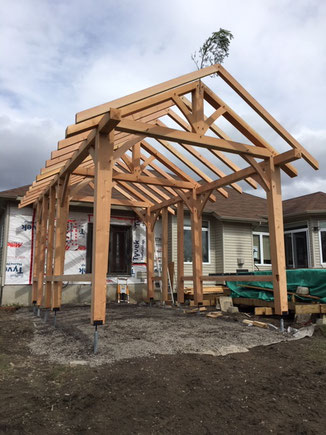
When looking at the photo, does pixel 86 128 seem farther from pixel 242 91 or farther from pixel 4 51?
pixel 4 51

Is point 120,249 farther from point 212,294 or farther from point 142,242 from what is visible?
point 212,294

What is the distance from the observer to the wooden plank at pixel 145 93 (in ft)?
15.6

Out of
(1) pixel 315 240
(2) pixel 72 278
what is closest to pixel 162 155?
(2) pixel 72 278

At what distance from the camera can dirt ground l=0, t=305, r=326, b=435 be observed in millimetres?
2684

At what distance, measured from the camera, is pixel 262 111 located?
21.8 ft

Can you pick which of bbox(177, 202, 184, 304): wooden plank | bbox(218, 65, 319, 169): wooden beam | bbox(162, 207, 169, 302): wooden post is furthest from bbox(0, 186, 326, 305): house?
bbox(218, 65, 319, 169): wooden beam

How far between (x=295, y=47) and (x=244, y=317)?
7581 millimetres

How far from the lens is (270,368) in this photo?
419 cm

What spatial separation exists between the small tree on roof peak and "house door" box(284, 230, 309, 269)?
8424 millimetres

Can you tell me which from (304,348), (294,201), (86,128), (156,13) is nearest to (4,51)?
(156,13)

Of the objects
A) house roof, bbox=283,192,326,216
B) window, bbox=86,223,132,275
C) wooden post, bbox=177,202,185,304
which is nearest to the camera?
wooden post, bbox=177,202,185,304

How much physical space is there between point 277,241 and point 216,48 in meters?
8.82

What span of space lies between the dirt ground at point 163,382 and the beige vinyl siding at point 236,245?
745cm

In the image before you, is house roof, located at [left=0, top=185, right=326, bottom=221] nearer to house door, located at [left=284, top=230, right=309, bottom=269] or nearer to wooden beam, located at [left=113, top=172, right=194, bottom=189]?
house door, located at [left=284, top=230, right=309, bottom=269]
